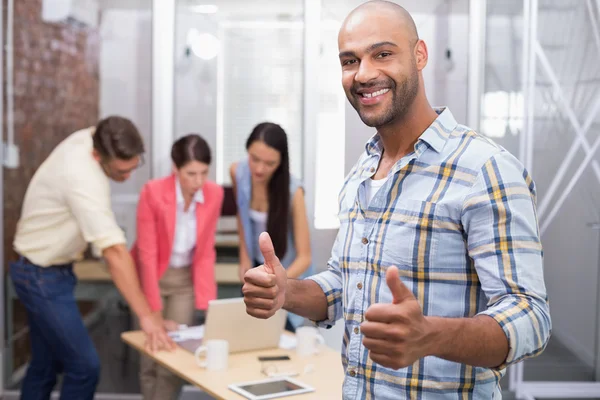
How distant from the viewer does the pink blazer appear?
3.02 meters

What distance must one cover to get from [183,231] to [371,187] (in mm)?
1798

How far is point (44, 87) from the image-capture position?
385cm

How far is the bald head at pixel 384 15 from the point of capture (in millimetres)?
1375

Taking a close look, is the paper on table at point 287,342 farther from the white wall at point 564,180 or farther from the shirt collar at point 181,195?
the white wall at point 564,180

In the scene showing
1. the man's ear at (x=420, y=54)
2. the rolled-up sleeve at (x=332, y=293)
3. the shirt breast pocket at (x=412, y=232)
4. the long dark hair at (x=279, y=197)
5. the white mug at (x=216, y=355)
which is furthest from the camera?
the long dark hair at (x=279, y=197)

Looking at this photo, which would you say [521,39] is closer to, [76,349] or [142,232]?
[142,232]

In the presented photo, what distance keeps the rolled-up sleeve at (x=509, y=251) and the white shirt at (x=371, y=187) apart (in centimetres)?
24

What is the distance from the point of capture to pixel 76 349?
2.86 meters

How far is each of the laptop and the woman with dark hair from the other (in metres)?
0.42

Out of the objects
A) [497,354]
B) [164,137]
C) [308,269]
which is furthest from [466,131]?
[164,137]

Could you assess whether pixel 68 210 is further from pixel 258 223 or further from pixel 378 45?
pixel 378 45

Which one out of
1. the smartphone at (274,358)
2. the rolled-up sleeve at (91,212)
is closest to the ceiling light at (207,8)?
the rolled-up sleeve at (91,212)

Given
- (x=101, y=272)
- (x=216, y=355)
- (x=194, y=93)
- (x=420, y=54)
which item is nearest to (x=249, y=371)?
(x=216, y=355)

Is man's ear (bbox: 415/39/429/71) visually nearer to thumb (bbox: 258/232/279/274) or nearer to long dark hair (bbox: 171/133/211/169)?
thumb (bbox: 258/232/279/274)
